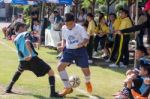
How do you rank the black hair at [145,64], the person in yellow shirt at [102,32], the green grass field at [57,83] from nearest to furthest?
the black hair at [145,64]
the green grass field at [57,83]
the person in yellow shirt at [102,32]

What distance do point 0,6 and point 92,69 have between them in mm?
51300

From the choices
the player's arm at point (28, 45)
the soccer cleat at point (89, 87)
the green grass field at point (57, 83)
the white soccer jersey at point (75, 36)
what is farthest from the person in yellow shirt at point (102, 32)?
the player's arm at point (28, 45)

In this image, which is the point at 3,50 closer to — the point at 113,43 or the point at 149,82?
the point at 113,43

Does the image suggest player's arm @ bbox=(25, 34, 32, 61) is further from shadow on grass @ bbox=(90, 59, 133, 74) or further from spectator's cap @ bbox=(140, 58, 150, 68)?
shadow on grass @ bbox=(90, 59, 133, 74)

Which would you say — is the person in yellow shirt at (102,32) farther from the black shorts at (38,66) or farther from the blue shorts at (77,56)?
the black shorts at (38,66)

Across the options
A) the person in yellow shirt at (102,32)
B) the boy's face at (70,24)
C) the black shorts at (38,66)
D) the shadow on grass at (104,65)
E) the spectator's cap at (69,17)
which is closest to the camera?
the spectator's cap at (69,17)

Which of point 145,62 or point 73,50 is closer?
point 145,62

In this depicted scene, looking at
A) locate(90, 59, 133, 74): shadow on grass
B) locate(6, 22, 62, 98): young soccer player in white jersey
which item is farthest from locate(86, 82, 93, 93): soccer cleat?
locate(90, 59, 133, 74): shadow on grass

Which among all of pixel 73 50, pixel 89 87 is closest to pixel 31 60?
pixel 73 50

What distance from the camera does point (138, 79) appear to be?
866cm

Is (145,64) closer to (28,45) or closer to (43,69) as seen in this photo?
(43,69)

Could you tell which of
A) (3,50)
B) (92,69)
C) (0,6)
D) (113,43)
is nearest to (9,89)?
(92,69)

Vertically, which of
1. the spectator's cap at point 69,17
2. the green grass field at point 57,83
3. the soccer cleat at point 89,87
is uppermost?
the spectator's cap at point 69,17

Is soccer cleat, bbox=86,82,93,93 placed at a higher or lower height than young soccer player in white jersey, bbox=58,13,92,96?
lower
